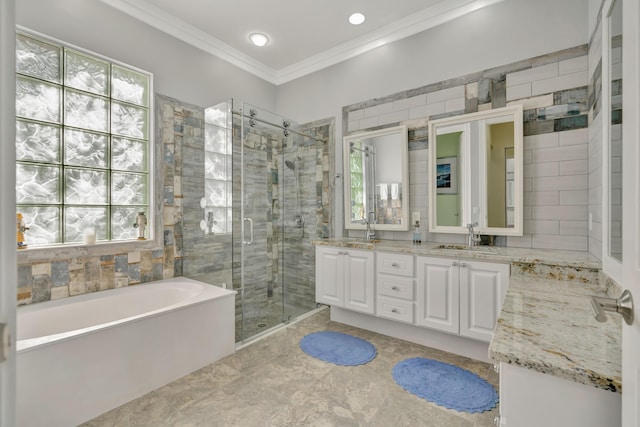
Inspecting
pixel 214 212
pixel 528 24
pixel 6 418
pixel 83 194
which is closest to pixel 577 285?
pixel 528 24

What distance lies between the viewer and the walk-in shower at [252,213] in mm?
2760

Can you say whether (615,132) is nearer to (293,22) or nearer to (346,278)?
(346,278)

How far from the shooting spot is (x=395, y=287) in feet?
8.59

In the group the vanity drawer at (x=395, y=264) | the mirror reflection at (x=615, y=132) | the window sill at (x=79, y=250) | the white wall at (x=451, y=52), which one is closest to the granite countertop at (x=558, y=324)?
the mirror reflection at (x=615, y=132)

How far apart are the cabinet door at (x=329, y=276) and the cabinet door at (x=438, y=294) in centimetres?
79

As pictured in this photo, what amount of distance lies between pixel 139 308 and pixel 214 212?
3.43ft

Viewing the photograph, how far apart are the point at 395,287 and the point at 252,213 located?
4.94ft

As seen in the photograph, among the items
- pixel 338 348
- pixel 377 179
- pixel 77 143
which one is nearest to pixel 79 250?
pixel 77 143

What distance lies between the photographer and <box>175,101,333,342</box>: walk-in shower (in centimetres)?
276

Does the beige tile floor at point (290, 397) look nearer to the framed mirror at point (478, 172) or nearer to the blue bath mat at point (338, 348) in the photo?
the blue bath mat at point (338, 348)

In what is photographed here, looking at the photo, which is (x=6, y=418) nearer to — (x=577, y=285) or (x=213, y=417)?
(x=213, y=417)

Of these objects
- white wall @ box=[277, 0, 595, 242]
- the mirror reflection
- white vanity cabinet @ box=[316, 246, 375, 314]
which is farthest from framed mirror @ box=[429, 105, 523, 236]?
the mirror reflection

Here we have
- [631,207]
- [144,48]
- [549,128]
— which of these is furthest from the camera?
[144,48]

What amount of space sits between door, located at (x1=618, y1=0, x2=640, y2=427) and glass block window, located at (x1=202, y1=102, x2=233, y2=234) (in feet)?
8.24
